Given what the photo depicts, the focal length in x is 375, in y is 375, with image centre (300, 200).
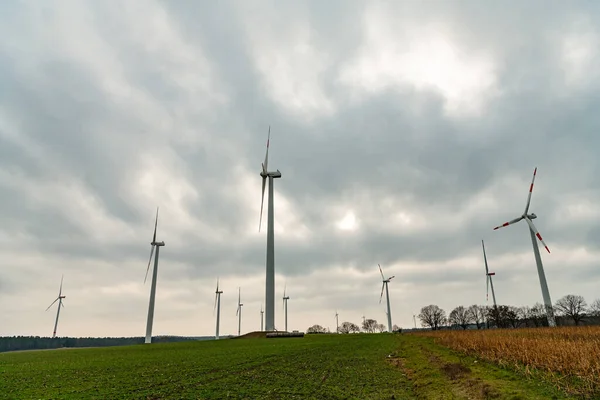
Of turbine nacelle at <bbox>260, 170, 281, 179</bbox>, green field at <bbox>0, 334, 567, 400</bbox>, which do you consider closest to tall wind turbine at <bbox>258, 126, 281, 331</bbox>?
turbine nacelle at <bbox>260, 170, 281, 179</bbox>

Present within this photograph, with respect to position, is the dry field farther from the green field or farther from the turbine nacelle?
the turbine nacelle

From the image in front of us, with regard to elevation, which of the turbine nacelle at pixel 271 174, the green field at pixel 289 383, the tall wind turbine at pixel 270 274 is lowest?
the green field at pixel 289 383

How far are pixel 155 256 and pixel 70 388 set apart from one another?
122 meters

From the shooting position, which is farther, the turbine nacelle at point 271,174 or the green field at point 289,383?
the turbine nacelle at point 271,174

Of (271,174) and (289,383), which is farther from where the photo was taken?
(271,174)

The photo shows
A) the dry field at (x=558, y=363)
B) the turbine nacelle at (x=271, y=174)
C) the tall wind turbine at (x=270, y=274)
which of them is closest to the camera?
the dry field at (x=558, y=363)

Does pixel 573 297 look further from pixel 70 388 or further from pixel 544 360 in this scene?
pixel 70 388

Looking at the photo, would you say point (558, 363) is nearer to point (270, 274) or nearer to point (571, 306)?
point (270, 274)

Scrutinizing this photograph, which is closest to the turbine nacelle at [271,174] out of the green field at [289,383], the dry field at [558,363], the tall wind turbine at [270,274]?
the tall wind turbine at [270,274]

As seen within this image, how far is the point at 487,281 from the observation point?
142 m

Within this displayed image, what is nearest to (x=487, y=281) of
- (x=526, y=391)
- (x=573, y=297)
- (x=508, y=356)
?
(x=573, y=297)

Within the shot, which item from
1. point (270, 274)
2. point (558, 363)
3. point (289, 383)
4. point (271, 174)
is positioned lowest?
point (289, 383)

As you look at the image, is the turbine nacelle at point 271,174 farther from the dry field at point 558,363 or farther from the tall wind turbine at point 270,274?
the dry field at point 558,363

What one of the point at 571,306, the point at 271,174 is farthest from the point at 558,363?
the point at 571,306
